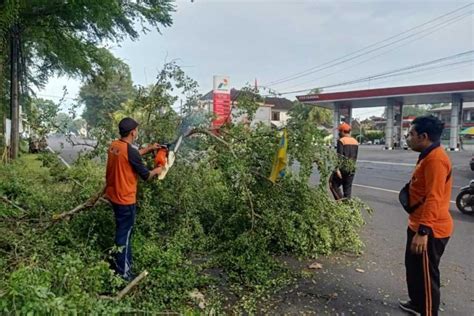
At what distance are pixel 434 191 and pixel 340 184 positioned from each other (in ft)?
13.3

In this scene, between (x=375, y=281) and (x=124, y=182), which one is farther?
(x=375, y=281)

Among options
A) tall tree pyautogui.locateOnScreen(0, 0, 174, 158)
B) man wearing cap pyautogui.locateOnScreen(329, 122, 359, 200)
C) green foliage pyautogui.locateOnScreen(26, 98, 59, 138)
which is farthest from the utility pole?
man wearing cap pyautogui.locateOnScreen(329, 122, 359, 200)

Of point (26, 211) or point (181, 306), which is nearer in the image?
point (181, 306)

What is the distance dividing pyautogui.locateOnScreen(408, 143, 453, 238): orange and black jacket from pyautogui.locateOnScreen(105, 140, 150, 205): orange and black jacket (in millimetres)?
2558

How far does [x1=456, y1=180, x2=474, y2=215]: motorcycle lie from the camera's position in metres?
6.99

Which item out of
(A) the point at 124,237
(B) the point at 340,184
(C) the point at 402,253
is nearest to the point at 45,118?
(A) the point at 124,237

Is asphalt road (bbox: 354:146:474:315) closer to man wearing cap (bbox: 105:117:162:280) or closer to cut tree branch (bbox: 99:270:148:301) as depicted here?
cut tree branch (bbox: 99:270:148:301)

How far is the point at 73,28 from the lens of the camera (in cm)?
1199

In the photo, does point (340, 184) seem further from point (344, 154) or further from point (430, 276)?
point (430, 276)

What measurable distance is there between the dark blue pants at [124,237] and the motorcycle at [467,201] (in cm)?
640

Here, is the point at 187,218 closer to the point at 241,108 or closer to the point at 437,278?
the point at 241,108

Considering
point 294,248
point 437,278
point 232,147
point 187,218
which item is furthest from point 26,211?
point 437,278

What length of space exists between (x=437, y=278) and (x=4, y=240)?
14.0 feet

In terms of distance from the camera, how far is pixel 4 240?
3.95m
